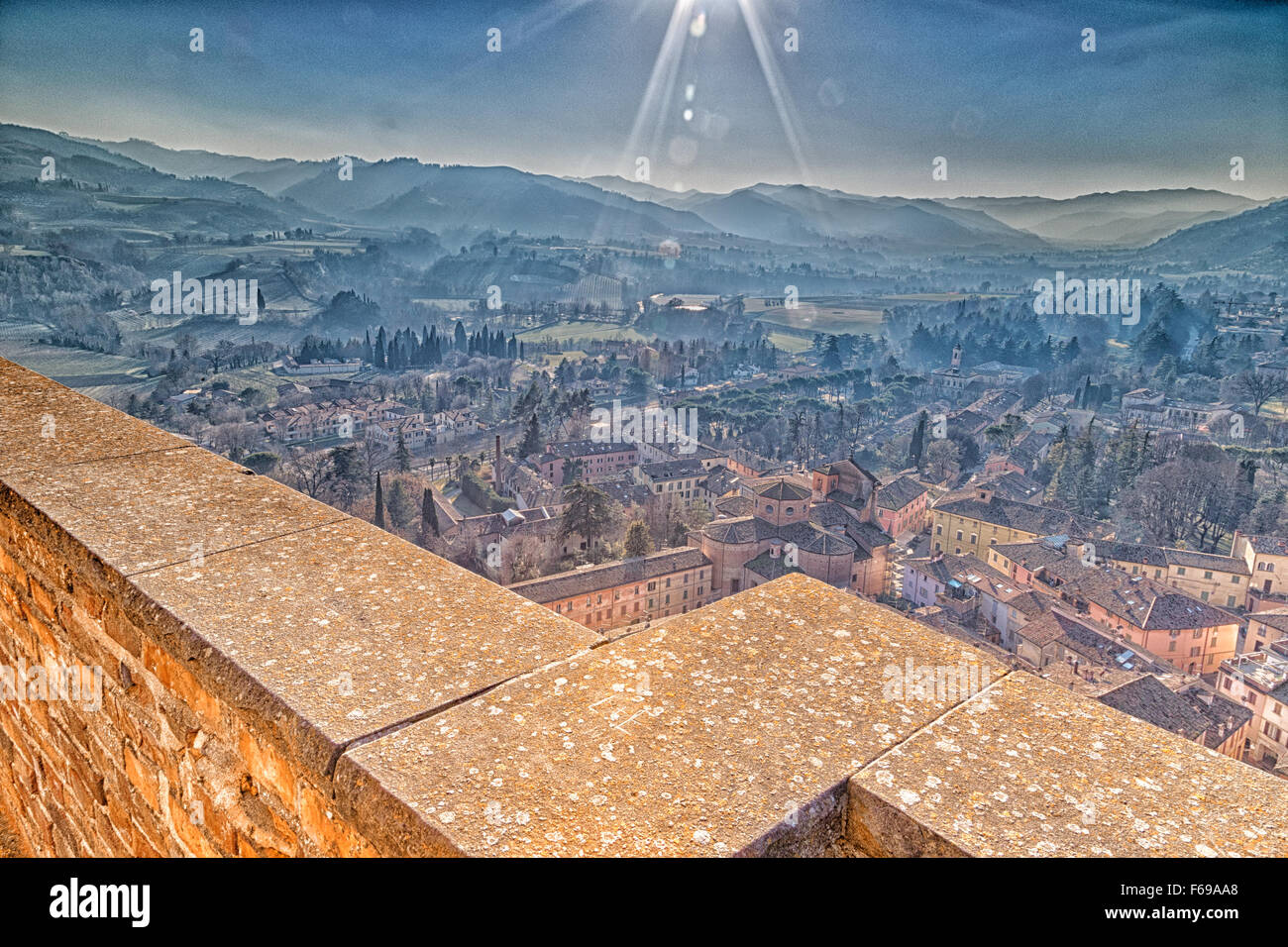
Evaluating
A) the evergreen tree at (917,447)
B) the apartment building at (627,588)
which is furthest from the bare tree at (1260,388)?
the apartment building at (627,588)

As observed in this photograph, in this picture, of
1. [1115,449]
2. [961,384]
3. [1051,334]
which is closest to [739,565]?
[1115,449]

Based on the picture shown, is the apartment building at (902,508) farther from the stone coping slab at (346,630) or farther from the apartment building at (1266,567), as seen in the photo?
the stone coping slab at (346,630)

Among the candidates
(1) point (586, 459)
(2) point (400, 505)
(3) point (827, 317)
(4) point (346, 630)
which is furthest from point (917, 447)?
(4) point (346, 630)

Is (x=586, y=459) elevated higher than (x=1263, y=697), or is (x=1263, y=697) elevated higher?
(x=586, y=459)

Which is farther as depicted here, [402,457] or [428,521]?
[402,457]

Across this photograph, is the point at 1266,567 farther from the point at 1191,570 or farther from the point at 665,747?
the point at 665,747

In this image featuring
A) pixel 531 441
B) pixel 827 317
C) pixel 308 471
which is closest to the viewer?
pixel 308 471

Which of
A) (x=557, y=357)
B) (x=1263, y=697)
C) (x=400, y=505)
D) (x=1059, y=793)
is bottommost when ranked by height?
(x=1263, y=697)

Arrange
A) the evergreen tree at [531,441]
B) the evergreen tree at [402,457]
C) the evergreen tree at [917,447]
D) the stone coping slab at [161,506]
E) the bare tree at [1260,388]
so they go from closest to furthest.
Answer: the stone coping slab at [161,506] < the evergreen tree at [402,457] < the evergreen tree at [531,441] < the evergreen tree at [917,447] < the bare tree at [1260,388]

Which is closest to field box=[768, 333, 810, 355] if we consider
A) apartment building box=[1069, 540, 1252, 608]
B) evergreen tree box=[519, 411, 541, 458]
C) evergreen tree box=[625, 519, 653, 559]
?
evergreen tree box=[519, 411, 541, 458]
